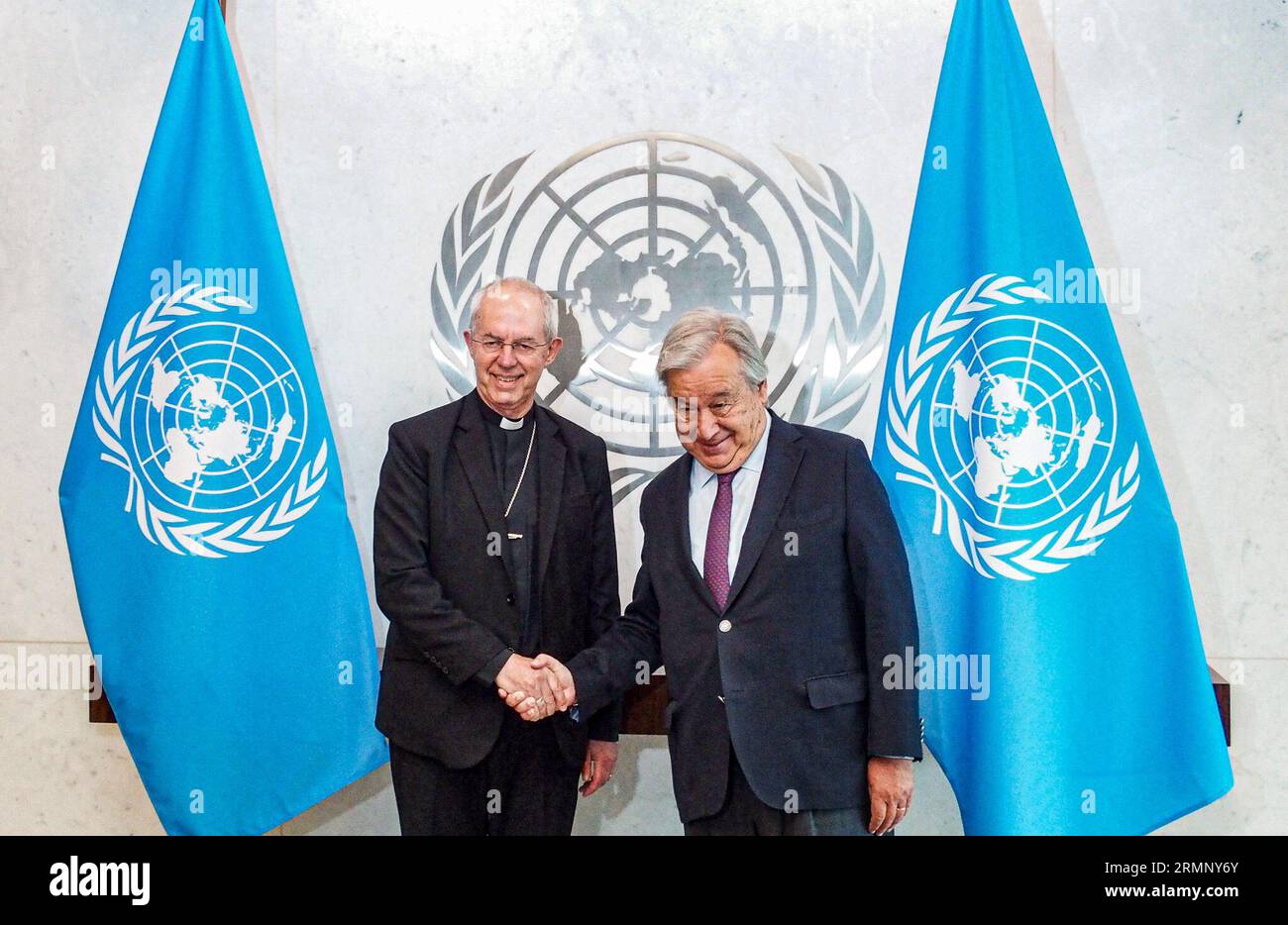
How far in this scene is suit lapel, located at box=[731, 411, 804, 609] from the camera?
2020 mm

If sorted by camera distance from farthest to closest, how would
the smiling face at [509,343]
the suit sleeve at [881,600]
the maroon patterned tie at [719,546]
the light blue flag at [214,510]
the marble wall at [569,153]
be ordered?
1. the marble wall at [569,153]
2. the light blue flag at [214,510]
3. the smiling face at [509,343]
4. the maroon patterned tie at [719,546]
5. the suit sleeve at [881,600]

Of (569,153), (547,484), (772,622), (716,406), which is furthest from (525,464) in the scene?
(569,153)

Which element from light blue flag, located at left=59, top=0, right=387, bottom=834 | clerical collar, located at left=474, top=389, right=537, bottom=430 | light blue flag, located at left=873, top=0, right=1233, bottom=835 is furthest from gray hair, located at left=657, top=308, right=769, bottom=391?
light blue flag, located at left=59, top=0, right=387, bottom=834

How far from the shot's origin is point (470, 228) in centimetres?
272

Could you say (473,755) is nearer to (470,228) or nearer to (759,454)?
(759,454)

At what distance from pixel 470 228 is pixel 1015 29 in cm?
142

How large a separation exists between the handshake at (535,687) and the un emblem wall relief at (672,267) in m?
0.67

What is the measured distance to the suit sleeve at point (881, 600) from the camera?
6.41 ft

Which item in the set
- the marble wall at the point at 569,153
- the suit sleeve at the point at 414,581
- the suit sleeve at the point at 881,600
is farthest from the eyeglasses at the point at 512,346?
the suit sleeve at the point at 881,600

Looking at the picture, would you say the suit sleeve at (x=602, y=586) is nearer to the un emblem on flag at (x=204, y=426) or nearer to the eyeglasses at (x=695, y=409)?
the eyeglasses at (x=695, y=409)

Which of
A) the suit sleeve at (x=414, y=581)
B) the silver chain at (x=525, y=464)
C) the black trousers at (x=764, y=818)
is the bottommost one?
the black trousers at (x=764, y=818)

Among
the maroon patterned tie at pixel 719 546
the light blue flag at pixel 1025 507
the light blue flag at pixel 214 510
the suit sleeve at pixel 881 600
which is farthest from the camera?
the light blue flag at pixel 214 510

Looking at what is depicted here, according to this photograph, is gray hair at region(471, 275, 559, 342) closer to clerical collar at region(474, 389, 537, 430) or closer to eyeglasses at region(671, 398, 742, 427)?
clerical collar at region(474, 389, 537, 430)

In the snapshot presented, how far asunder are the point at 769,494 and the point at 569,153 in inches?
46.7
